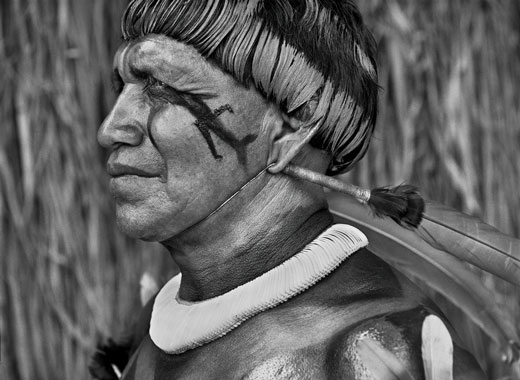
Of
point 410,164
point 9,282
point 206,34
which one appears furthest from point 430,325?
point 9,282

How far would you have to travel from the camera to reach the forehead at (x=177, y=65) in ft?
3.79

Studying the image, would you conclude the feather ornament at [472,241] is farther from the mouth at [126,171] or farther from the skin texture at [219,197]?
the mouth at [126,171]

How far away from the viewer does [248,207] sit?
118 centimetres

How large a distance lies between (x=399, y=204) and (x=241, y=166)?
0.60 feet

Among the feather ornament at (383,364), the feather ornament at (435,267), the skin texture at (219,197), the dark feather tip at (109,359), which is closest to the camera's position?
the feather ornament at (383,364)

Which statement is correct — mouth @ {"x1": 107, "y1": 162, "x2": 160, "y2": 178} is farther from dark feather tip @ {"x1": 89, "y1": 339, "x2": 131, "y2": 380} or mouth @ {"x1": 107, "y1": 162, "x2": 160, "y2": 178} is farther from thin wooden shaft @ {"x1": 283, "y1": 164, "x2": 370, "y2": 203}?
dark feather tip @ {"x1": 89, "y1": 339, "x2": 131, "y2": 380}

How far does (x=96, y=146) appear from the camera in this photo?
2.24 m

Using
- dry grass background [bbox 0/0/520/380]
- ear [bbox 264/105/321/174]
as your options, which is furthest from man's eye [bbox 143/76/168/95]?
dry grass background [bbox 0/0/520/380]

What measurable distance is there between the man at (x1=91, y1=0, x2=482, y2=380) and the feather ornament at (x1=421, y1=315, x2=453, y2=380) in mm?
74

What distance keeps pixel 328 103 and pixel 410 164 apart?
40.9 inches

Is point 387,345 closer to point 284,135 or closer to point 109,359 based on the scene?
point 284,135

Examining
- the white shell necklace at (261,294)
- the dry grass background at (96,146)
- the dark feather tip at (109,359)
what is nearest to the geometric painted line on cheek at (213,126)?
the white shell necklace at (261,294)

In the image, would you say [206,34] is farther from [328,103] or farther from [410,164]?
[410,164]

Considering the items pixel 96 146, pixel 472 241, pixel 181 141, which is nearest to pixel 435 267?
pixel 472 241
